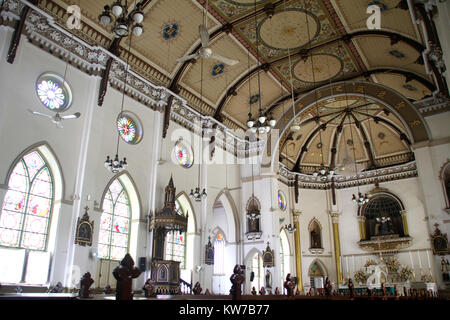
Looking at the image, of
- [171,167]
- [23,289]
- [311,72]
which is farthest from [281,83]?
[23,289]

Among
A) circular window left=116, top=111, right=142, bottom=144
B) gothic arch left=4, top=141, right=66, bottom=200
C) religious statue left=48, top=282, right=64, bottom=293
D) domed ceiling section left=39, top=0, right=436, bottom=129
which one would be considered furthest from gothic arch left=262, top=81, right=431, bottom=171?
religious statue left=48, top=282, right=64, bottom=293

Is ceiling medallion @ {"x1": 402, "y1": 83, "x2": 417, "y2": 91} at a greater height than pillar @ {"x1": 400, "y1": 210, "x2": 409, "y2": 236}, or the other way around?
ceiling medallion @ {"x1": 402, "y1": 83, "x2": 417, "y2": 91}

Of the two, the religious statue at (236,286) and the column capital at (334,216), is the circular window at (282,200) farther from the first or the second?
the religious statue at (236,286)

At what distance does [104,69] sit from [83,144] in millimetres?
3269

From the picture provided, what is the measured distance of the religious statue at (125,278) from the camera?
287 cm

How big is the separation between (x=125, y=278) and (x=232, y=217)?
18081 mm

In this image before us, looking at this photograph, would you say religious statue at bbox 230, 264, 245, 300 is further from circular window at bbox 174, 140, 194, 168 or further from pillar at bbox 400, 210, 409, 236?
pillar at bbox 400, 210, 409, 236

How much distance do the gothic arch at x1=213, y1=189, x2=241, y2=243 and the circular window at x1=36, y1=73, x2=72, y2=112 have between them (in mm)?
10494

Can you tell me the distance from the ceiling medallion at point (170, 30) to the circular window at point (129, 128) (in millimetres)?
3715

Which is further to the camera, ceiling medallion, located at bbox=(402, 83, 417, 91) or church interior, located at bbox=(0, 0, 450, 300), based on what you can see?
ceiling medallion, located at bbox=(402, 83, 417, 91)

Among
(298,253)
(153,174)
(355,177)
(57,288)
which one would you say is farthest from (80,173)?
(355,177)

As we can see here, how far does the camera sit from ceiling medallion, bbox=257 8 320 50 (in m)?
14.9

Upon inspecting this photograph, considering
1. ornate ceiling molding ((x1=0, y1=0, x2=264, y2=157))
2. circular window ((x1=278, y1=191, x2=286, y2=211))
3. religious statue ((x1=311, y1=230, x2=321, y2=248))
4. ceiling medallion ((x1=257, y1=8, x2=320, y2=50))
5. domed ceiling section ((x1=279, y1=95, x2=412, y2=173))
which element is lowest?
religious statue ((x1=311, y1=230, x2=321, y2=248))
